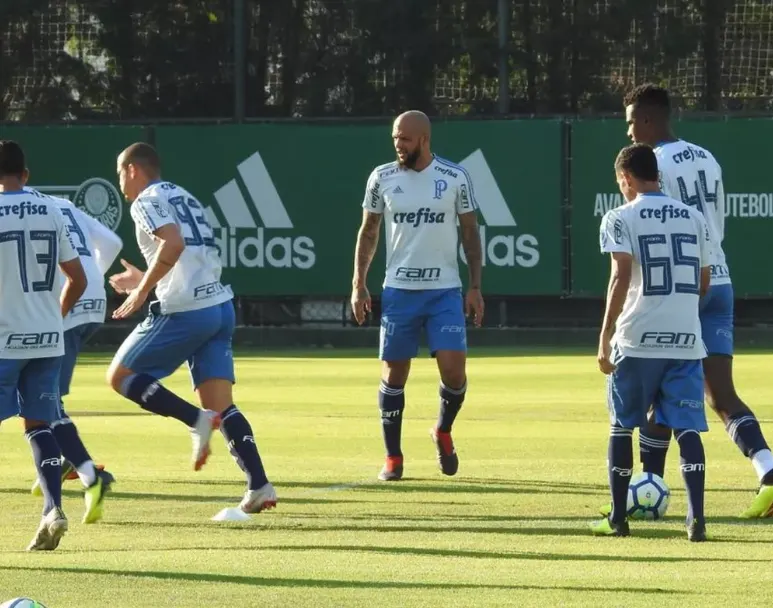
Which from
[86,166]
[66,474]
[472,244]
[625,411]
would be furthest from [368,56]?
[625,411]

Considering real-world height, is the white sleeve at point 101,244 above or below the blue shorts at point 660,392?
above

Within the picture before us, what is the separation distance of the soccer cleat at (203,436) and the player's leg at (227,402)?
0.09 metres

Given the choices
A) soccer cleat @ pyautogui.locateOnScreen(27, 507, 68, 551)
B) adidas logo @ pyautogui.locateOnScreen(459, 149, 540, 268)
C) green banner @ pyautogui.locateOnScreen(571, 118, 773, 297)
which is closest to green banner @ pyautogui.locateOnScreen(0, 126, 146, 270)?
adidas logo @ pyautogui.locateOnScreen(459, 149, 540, 268)

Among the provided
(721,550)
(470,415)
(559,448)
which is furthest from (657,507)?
(470,415)

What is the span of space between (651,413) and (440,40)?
17939mm

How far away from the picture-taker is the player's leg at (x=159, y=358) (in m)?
9.97

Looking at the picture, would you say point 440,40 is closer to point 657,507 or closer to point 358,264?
point 358,264

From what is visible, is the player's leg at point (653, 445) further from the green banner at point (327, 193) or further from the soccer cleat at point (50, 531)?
the green banner at point (327, 193)

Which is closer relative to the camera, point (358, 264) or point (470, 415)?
point (358, 264)

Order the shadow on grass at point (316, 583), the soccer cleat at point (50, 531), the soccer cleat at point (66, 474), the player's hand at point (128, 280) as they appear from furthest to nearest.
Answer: the soccer cleat at point (66, 474)
the player's hand at point (128, 280)
the soccer cleat at point (50, 531)
the shadow on grass at point (316, 583)

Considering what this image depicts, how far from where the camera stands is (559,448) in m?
13.2

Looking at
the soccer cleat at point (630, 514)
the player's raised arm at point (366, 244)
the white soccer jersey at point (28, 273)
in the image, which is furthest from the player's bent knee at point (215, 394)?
the soccer cleat at point (630, 514)

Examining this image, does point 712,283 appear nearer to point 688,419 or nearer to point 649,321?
point 649,321

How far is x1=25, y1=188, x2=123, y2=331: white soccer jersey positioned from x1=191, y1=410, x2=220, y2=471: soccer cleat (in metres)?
1.64
